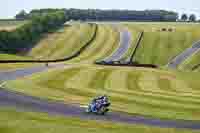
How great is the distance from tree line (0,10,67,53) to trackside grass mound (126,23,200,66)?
3333 centimetres

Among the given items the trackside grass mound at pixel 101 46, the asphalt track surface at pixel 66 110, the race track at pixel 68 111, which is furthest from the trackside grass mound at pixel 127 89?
the trackside grass mound at pixel 101 46

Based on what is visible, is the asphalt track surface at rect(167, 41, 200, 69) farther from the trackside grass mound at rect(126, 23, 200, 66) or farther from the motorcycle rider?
the motorcycle rider

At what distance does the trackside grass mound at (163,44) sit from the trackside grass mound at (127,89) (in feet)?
158

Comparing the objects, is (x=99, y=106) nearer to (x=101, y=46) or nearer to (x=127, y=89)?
(x=127, y=89)

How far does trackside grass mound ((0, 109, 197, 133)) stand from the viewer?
101 feet

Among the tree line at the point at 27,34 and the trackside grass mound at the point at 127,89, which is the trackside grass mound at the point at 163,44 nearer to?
the tree line at the point at 27,34

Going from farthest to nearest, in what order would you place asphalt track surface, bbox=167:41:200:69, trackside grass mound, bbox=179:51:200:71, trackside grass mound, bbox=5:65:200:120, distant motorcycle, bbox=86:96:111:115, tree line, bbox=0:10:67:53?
tree line, bbox=0:10:67:53 → asphalt track surface, bbox=167:41:200:69 → trackside grass mound, bbox=179:51:200:71 → trackside grass mound, bbox=5:65:200:120 → distant motorcycle, bbox=86:96:111:115

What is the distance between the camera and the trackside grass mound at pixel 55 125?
101ft

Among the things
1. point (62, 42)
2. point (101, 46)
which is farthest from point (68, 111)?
point (62, 42)

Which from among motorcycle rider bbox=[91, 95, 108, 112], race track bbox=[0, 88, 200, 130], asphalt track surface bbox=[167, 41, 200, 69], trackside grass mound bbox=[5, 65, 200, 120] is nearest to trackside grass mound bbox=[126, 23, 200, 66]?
asphalt track surface bbox=[167, 41, 200, 69]

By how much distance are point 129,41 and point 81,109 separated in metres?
111

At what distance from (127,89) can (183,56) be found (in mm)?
72891

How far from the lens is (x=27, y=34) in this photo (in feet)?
487

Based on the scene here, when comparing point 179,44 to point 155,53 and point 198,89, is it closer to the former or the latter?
point 155,53
